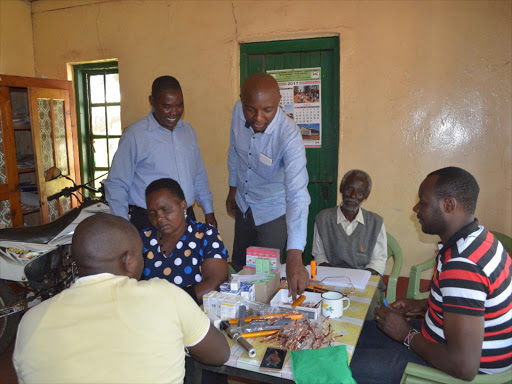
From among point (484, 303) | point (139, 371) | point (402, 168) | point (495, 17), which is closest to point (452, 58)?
point (495, 17)

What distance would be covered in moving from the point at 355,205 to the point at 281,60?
1.95m

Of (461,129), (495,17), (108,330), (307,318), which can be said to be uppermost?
Answer: (495,17)

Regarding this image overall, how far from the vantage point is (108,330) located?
3.56 feet

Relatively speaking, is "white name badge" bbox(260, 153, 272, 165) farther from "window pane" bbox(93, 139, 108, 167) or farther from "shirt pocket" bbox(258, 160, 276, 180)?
"window pane" bbox(93, 139, 108, 167)

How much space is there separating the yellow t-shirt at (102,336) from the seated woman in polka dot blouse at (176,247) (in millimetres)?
1049

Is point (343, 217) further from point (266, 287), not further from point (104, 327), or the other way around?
point (104, 327)

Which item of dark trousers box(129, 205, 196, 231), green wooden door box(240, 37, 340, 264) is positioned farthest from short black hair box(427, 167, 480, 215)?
green wooden door box(240, 37, 340, 264)

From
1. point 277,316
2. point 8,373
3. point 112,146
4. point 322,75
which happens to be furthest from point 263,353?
point 112,146

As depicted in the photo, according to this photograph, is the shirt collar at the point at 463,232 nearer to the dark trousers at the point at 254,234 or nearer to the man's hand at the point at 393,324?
the man's hand at the point at 393,324

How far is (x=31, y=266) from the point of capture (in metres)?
3.21

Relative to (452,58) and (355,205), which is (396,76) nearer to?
(452,58)

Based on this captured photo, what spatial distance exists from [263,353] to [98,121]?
14.5 ft

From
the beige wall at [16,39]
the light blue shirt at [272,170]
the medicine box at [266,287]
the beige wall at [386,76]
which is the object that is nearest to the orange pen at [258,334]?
the medicine box at [266,287]

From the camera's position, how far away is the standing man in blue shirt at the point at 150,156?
291 cm
